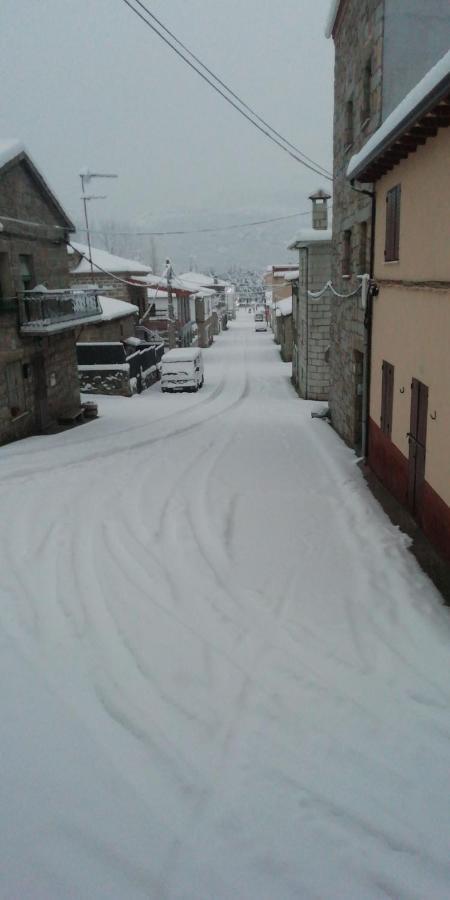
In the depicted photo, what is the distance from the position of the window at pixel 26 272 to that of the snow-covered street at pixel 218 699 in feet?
30.4

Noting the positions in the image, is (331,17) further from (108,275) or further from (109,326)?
(108,275)

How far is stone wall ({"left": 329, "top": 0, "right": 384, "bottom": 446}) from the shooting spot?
41.7 feet

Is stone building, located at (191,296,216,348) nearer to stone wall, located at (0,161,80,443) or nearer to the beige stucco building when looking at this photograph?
stone wall, located at (0,161,80,443)

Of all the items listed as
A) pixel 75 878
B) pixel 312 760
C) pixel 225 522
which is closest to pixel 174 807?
pixel 75 878

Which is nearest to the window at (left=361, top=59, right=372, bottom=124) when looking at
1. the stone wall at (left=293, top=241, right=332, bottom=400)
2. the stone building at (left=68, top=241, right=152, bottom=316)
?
the stone wall at (left=293, top=241, right=332, bottom=400)

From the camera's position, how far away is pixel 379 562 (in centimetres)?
824

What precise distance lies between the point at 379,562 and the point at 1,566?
4.76 m

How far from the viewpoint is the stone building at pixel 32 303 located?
16.5 metres

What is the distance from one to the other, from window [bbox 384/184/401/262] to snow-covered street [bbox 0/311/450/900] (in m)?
4.25

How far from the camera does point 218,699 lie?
17.7 feet

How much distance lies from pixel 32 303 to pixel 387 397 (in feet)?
35.6

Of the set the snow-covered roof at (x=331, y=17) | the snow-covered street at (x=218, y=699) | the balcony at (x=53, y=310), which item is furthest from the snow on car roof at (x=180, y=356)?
the snow-covered street at (x=218, y=699)

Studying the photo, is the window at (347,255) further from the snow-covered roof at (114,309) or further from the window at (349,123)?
the snow-covered roof at (114,309)

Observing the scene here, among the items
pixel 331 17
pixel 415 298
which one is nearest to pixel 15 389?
pixel 415 298
